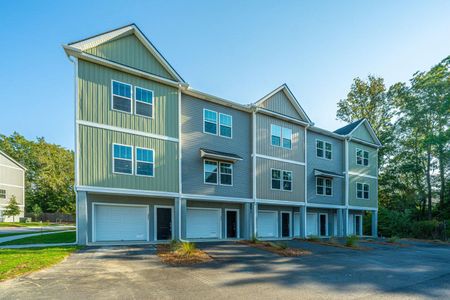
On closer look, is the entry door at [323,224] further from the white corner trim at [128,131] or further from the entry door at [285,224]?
the white corner trim at [128,131]

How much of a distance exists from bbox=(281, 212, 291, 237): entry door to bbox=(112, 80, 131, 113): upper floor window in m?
13.7

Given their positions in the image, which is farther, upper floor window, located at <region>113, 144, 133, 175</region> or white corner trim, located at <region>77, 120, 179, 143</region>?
upper floor window, located at <region>113, 144, 133, 175</region>

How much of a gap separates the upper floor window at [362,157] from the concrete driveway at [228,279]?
15506 mm

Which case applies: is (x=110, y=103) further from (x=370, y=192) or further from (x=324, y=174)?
(x=370, y=192)

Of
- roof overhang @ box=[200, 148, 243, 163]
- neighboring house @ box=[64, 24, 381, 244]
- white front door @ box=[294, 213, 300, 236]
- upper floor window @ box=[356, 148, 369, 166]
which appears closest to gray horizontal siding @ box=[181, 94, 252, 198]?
neighboring house @ box=[64, 24, 381, 244]

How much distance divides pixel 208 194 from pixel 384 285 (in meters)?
10.7

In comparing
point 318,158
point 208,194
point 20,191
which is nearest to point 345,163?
point 318,158

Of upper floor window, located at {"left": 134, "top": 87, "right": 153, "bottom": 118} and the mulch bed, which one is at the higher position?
upper floor window, located at {"left": 134, "top": 87, "right": 153, "bottom": 118}

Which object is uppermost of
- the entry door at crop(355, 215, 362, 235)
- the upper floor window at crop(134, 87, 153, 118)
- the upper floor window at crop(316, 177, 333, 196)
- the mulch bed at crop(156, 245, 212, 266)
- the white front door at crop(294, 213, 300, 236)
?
Answer: the upper floor window at crop(134, 87, 153, 118)

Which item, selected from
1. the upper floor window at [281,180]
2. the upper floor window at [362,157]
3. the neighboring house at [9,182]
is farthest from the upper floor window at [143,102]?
the neighboring house at [9,182]

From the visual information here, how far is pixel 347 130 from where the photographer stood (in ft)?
86.9

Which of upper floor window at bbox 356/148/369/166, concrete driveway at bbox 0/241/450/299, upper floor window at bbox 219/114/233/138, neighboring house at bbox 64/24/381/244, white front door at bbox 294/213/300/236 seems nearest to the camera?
concrete driveway at bbox 0/241/450/299

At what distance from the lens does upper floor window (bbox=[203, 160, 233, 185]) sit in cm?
1750

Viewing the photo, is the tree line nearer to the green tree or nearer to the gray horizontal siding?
the gray horizontal siding
